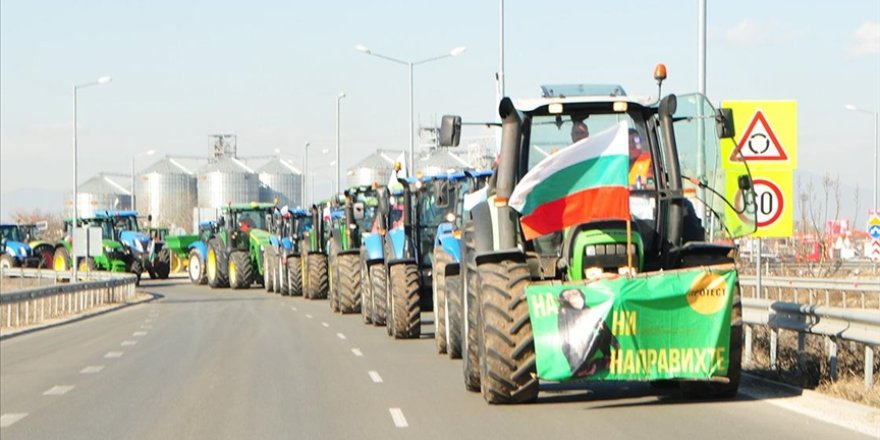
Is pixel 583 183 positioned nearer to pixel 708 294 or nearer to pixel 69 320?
pixel 708 294

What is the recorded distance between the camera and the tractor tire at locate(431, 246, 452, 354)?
64.6 ft

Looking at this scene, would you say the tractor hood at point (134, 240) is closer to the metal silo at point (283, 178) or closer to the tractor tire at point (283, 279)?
the tractor tire at point (283, 279)

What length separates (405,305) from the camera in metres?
23.9

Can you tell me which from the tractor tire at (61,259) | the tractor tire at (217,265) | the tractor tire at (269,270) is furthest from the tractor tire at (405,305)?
the tractor tire at (61,259)

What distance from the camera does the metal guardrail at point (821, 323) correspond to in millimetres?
13352

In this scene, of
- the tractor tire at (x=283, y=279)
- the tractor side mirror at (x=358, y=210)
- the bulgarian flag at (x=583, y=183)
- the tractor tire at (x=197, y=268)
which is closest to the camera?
the bulgarian flag at (x=583, y=183)

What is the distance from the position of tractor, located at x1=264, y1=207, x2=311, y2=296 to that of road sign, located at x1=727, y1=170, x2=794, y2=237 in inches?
1037

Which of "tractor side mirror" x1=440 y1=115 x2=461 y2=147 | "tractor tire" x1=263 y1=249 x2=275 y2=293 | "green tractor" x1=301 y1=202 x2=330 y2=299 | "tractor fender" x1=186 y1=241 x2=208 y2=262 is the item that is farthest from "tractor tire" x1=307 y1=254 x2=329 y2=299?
"tractor side mirror" x1=440 y1=115 x2=461 y2=147

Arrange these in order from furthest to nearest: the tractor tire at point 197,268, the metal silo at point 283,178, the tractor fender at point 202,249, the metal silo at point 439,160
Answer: the metal silo at point 283,178 → the metal silo at point 439,160 → the tractor tire at point 197,268 → the tractor fender at point 202,249

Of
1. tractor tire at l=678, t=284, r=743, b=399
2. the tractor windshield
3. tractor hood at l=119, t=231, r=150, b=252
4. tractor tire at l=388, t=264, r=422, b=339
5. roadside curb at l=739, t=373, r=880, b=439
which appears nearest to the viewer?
roadside curb at l=739, t=373, r=880, b=439

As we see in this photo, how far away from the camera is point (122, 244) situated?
191ft

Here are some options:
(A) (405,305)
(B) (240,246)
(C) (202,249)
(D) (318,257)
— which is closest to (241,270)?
(B) (240,246)

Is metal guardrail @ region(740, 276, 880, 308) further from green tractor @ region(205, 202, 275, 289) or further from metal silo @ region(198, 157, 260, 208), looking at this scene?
metal silo @ region(198, 157, 260, 208)

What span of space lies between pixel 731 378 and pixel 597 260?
172 cm
